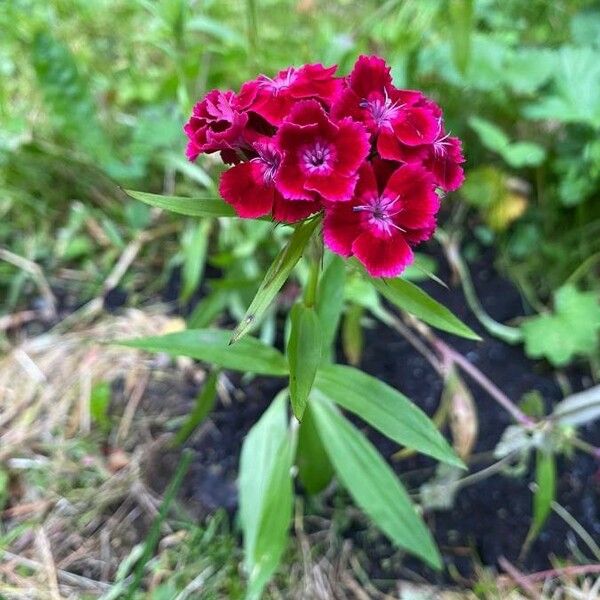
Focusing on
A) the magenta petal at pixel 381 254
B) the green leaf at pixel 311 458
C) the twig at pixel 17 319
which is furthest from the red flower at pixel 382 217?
the twig at pixel 17 319

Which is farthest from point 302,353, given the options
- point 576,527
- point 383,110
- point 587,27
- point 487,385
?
point 587,27

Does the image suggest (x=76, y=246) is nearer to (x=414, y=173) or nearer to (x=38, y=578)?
(x=38, y=578)

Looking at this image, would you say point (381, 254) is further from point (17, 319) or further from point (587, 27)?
point (587, 27)

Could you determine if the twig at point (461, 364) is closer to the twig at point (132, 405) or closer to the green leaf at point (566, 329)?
the green leaf at point (566, 329)

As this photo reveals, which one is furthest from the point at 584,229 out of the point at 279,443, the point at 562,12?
the point at 279,443

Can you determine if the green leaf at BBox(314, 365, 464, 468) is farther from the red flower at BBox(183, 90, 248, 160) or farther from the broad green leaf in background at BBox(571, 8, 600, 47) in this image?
the broad green leaf in background at BBox(571, 8, 600, 47)

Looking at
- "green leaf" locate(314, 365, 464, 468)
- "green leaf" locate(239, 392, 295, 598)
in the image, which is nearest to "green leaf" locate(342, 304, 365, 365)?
"green leaf" locate(239, 392, 295, 598)
